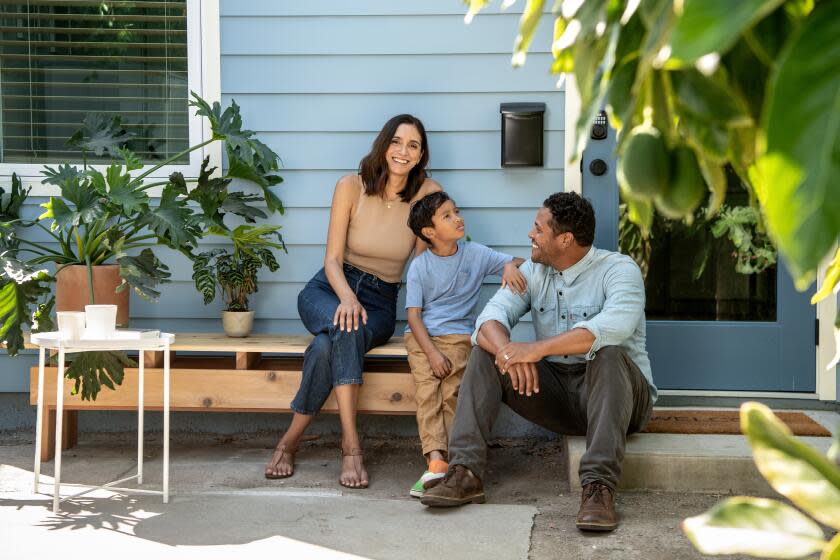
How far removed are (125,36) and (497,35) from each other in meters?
1.60

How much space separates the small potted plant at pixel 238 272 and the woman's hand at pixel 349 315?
0.44 meters

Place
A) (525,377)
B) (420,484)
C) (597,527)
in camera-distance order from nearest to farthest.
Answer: (597,527)
(525,377)
(420,484)

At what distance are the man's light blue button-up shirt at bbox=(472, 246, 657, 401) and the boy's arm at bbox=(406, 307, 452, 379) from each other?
237 millimetres

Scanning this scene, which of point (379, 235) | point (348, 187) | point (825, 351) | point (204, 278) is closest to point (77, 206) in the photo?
point (204, 278)

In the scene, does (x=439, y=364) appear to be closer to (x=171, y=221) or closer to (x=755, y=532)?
(x=171, y=221)

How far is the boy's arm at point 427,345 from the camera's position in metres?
3.65

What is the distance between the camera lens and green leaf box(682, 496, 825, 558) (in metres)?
0.51

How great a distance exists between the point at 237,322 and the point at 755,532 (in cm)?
364

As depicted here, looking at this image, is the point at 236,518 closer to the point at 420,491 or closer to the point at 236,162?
the point at 420,491

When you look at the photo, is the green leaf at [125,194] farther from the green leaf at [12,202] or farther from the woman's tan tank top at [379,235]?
the woman's tan tank top at [379,235]

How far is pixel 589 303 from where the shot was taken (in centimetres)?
345

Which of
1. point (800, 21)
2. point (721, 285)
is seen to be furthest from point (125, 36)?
point (800, 21)

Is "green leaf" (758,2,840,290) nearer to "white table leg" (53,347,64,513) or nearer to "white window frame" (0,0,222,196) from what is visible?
"white table leg" (53,347,64,513)

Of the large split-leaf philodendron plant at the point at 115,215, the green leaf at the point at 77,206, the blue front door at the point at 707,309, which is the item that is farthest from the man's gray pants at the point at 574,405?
the green leaf at the point at 77,206
